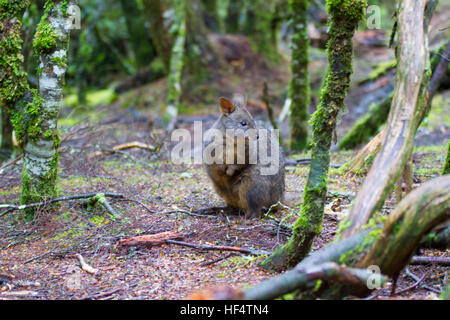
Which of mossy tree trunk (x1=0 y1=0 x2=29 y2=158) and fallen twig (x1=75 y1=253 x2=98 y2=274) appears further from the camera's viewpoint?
mossy tree trunk (x1=0 y1=0 x2=29 y2=158)

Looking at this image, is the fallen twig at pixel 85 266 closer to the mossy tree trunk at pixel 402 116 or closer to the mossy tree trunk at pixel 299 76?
the mossy tree trunk at pixel 402 116

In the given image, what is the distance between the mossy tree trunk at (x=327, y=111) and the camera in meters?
3.06

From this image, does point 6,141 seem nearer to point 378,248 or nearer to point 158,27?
point 158,27

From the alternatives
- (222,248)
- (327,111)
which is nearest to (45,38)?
(222,248)

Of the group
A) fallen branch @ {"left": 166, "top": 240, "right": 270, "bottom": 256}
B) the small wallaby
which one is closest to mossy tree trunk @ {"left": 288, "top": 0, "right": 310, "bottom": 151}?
the small wallaby

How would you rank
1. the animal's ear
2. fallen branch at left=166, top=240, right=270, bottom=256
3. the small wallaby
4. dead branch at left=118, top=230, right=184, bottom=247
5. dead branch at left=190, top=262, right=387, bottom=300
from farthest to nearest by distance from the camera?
the animal's ear < the small wallaby < dead branch at left=118, top=230, right=184, bottom=247 < fallen branch at left=166, top=240, right=270, bottom=256 < dead branch at left=190, top=262, right=387, bottom=300

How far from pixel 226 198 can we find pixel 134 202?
1.24 meters

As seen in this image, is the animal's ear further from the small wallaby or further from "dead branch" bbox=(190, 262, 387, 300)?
"dead branch" bbox=(190, 262, 387, 300)

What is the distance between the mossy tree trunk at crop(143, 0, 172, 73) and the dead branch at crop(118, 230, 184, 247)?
866cm

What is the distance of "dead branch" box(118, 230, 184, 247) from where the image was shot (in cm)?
434

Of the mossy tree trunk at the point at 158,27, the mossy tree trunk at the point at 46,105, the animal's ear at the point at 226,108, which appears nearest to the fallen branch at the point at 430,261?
the animal's ear at the point at 226,108

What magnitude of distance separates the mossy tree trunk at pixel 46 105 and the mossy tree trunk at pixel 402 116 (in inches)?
136

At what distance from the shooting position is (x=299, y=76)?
27.9ft
